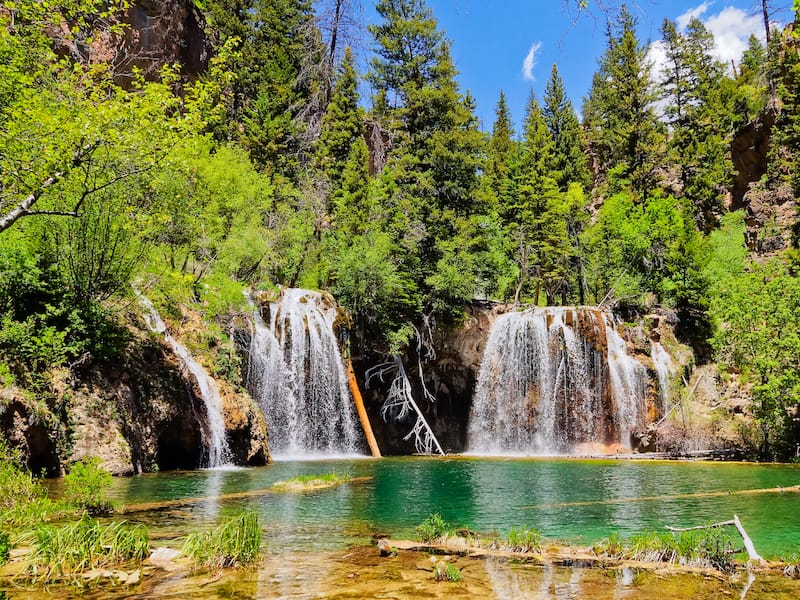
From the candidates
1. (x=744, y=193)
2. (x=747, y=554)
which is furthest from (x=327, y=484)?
A: (x=744, y=193)

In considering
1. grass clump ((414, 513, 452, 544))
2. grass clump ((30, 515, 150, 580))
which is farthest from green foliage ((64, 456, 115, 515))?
grass clump ((414, 513, 452, 544))

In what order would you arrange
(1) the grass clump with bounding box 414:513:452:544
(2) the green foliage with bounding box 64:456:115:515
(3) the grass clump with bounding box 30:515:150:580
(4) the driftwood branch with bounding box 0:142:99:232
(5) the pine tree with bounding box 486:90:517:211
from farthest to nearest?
(5) the pine tree with bounding box 486:90:517:211 < (2) the green foliage with bounding box 64:456:115:515 < (1) the grass clump with bounding box 414:513:452:544 < (4) the driftwood branch with bounding box 0:142:99:232 < (3) the grass clump with bounding box 30:515:150:580

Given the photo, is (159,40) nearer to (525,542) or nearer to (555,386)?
(555,386)

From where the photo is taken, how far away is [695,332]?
103ft

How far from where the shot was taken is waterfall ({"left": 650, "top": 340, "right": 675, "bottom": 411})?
2778 centimetres

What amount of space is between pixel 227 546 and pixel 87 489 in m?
3.52

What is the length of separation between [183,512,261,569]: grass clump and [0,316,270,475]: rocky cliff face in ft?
19.1

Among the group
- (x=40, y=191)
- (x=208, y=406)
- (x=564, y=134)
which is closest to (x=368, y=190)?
(x=208, y=406)

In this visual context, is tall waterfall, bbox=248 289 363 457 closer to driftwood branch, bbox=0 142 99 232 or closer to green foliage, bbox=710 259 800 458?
driftwood branch, bbox=0 142 99 232

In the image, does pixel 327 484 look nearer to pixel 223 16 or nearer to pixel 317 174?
pixel 317 174

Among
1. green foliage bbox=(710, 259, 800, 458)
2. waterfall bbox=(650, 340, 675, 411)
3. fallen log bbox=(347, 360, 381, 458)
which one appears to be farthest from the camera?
waterfall bbox=(650, 340, 675, 411)

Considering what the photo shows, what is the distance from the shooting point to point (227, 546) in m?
6.60

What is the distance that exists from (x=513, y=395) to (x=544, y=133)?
19.9 metres

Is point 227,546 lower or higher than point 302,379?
lower
